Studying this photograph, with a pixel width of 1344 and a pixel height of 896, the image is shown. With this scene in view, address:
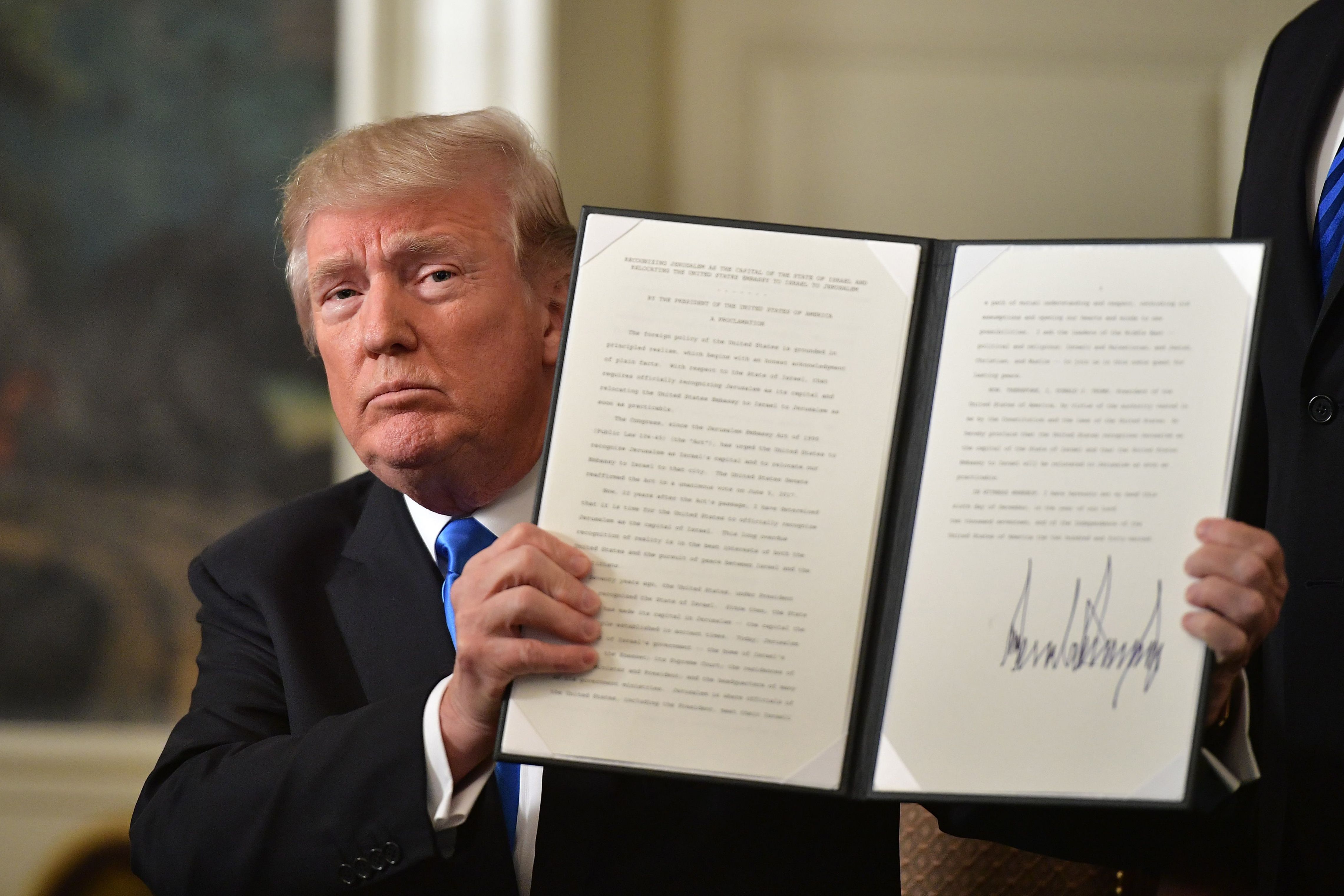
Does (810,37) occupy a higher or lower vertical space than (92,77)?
higher

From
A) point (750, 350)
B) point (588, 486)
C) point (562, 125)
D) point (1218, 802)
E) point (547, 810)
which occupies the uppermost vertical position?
point (562, 125)

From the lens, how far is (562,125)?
8.96ft

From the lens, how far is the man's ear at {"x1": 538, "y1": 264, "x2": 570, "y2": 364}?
62.9 inches

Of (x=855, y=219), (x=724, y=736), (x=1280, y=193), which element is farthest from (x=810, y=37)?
(x=724, y=736)

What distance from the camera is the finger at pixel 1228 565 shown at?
1027 millimetres

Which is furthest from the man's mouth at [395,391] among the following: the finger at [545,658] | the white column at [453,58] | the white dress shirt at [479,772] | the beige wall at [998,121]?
the beige wall at [998,121]

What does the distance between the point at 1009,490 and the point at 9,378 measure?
262 centimetres

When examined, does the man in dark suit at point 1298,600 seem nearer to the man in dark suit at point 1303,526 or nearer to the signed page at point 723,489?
the man in dark suit at point 1303,526

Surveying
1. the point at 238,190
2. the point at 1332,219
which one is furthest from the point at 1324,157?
the point at 238,190

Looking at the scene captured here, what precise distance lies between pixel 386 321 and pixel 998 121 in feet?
6.56

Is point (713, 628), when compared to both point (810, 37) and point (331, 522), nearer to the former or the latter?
point (331, 522)

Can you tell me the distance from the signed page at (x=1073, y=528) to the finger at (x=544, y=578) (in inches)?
11.7

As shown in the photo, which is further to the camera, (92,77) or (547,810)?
(92,77)
